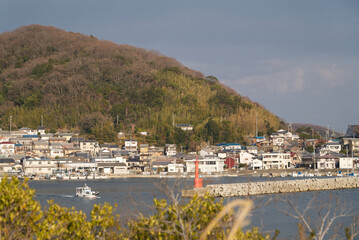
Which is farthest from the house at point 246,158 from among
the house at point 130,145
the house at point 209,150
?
the house at point 130,145

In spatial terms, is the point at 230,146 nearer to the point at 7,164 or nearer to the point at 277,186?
the point at 7,164

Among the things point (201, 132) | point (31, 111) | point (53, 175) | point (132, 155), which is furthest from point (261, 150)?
point (31, 111)

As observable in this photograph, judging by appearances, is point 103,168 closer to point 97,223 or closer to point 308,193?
point 308,193

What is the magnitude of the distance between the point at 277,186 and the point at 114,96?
3732cm

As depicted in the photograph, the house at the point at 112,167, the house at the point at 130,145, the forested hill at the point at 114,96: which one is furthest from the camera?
the forested hill at the point at 114,96

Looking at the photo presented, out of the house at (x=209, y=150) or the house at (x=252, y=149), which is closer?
the house at (x=209, y=150)

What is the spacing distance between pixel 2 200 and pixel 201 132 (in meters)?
46.7

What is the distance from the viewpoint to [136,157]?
1914 inches

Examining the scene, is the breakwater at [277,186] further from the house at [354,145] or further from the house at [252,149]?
the house at [354,145]

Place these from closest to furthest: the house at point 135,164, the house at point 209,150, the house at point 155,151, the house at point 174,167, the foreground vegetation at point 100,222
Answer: the foreground vegetation at point 100,222
the house at point 174,167
the house at point 135,164
the house at point 209,150
the house at point 155,151

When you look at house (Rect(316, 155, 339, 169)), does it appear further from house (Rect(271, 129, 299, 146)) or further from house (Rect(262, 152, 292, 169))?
house (Rect(271, 129, 299, 146))

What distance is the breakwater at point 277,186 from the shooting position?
2533 cm

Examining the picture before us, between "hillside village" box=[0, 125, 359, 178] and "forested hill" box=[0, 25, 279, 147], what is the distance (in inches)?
116

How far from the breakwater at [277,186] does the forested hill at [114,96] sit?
78.5ft
